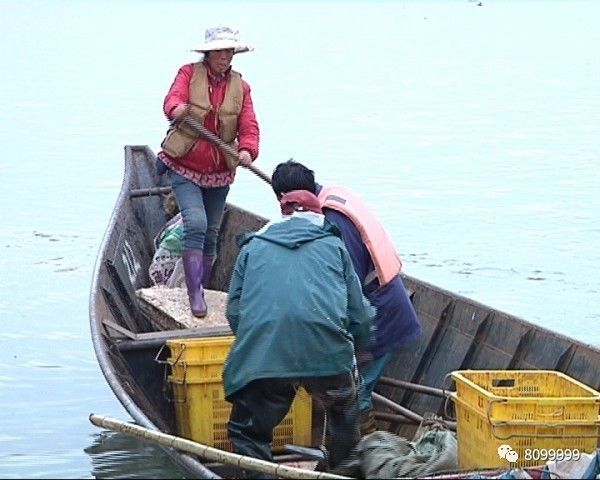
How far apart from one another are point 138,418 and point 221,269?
3.35 meters

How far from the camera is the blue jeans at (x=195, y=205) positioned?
7.75m

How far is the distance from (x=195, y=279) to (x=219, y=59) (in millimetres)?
1194

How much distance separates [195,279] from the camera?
304 inches

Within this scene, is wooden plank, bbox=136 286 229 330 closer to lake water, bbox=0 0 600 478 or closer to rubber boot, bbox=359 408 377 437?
lake water, bbox=0 0 600 478

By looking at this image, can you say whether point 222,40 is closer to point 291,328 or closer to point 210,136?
point 210,136

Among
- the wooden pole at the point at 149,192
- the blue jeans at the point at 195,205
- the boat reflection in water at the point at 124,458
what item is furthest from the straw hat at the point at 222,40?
the wooden pole at the point at 149,192

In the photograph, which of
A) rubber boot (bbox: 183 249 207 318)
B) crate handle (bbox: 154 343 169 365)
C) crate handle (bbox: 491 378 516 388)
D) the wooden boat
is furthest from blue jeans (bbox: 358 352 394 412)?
rubber boot (bbox: 183 249 207 318)

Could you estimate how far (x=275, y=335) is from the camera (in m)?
5.41

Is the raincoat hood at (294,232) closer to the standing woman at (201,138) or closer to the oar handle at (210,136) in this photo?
the oar handle at (210,136)

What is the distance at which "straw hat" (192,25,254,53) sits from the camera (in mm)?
7496

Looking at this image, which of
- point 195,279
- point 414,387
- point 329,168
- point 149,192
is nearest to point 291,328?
point 414,387

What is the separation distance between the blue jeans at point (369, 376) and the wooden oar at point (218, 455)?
3.20ft

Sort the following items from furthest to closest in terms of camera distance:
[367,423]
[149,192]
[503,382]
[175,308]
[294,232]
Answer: [149,192], [175,308], [367,423], [503,382], [294,232]

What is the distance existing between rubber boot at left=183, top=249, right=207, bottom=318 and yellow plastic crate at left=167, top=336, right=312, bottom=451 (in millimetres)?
1290
